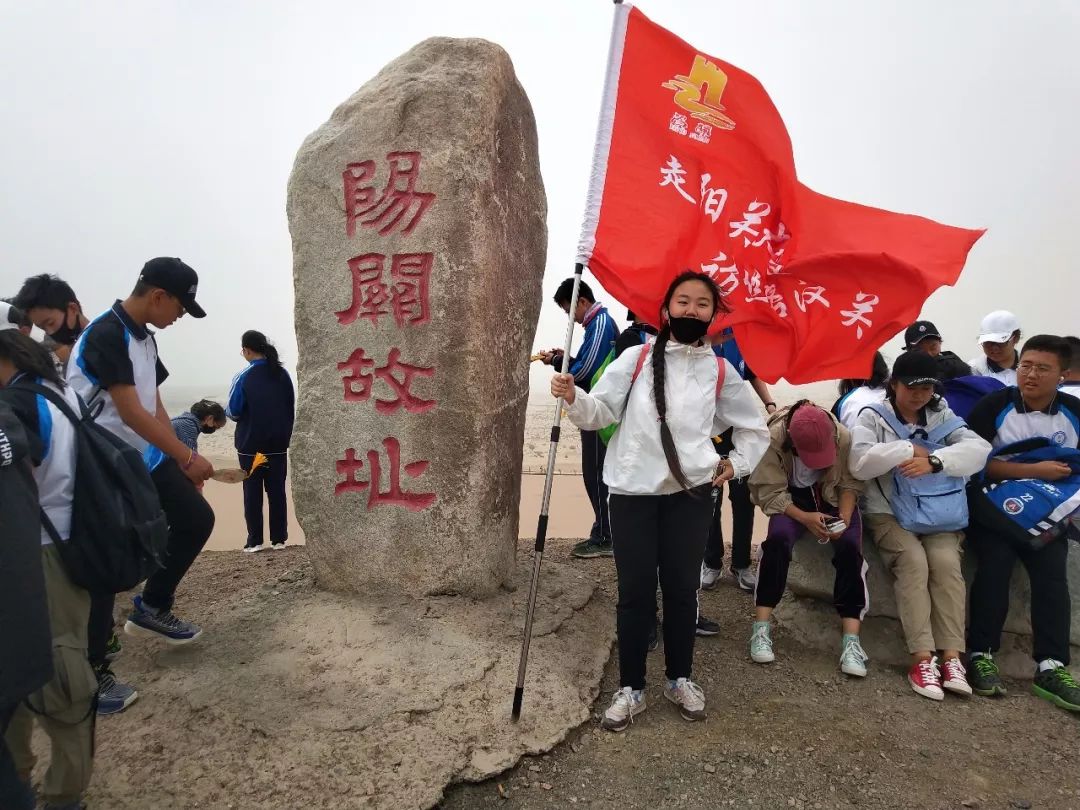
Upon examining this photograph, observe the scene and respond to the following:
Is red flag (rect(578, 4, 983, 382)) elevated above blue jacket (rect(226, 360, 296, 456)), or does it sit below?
above

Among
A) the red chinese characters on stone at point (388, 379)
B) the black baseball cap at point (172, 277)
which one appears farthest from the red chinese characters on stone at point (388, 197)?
the black baseball cap at point (172, 277)

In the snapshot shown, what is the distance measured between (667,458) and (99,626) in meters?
2.37

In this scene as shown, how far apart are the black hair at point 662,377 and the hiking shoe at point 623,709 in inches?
38.1

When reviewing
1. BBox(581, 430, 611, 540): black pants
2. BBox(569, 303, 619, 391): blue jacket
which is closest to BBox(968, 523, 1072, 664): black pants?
BBox(581, 430, 611, 540): black pants

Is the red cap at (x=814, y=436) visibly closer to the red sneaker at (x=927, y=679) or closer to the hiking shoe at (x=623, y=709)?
the red sneaker at (x=927, y=679)

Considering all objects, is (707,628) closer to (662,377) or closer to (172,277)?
(662,377)

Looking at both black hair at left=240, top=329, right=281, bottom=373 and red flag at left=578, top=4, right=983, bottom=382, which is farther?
black hair at left=240, top=329, right=281, bottom=373

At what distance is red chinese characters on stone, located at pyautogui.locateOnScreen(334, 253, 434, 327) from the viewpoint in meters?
3.64

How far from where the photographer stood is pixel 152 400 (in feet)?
9.82

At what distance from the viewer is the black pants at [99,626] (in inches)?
103

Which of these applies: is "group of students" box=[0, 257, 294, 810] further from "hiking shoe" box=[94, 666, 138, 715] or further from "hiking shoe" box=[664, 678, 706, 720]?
"hiking shoe" box=[664, 678, 706, 720]

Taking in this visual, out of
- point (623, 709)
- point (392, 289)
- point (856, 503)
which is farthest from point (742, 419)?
point (392, 289)

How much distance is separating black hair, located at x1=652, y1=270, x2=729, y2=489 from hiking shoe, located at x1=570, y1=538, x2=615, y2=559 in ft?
8.58

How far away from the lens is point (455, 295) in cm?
361
